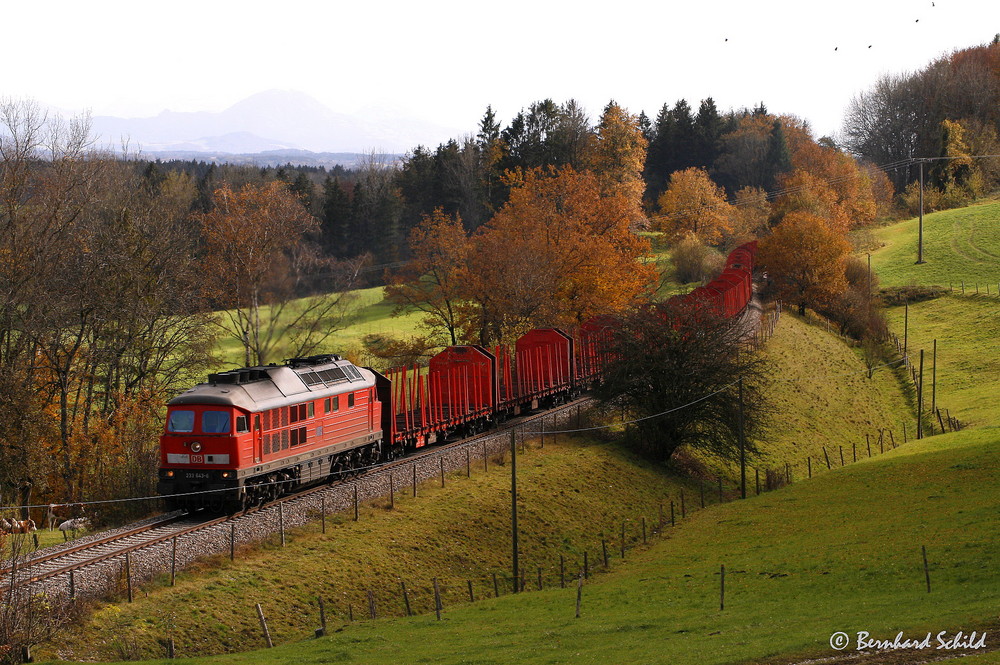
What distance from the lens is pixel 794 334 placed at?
82.1 m

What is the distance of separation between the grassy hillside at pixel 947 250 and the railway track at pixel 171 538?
266ft

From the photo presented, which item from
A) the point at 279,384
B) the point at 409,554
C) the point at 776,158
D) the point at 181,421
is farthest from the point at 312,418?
the point at 776,158

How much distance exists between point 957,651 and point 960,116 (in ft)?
497

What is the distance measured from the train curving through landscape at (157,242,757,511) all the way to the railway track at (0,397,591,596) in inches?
22.5

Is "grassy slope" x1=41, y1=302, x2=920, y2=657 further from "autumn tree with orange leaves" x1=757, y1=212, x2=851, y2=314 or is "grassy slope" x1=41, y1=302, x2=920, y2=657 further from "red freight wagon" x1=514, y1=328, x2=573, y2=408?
"autumn tree with orange leaves" x1=757, y1=212, x2=851, y2=314

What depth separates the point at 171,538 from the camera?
25719 millimetres

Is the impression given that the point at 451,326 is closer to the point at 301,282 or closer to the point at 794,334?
the point at 301,282

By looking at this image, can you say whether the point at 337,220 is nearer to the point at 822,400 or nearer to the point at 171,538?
the point at 822,400

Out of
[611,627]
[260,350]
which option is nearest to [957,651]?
[611,627]

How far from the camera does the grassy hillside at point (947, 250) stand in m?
99.9

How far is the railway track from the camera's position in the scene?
2219cm

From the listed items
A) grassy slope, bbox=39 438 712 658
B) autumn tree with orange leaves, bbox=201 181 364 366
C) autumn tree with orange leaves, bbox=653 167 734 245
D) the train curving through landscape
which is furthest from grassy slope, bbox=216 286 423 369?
autumn tree with orange leaves, bbox=653 167 734 245

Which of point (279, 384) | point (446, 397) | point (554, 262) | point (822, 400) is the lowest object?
point (822, 400)

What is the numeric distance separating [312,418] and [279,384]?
6.05 feet
